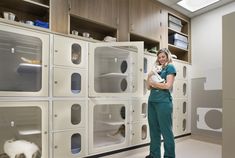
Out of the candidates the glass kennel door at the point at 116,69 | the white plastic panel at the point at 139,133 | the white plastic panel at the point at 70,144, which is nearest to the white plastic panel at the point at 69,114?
the white plastic panel at the point at 70,144

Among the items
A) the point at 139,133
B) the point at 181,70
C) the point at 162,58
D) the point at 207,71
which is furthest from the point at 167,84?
the point at 207,71

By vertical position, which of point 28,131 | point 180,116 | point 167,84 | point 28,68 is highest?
point 28,68

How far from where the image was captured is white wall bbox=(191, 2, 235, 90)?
3.05 m

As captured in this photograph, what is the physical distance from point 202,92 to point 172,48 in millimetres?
965

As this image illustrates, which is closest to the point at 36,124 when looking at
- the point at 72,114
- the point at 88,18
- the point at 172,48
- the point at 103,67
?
the point at 72,114

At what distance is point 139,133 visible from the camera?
8.21 ft

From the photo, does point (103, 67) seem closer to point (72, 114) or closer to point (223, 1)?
point (72, 114)

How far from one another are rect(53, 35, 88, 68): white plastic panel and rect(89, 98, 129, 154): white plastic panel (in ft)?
1.55

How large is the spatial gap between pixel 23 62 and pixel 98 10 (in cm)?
108

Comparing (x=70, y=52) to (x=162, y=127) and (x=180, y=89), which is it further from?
(x=180, y=89)

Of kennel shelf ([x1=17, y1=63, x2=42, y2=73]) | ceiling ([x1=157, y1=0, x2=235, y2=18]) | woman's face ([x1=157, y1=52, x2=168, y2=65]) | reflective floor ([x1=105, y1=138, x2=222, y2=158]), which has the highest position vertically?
ceiling ([x1=157, y1=0, x2=235, y2=18])

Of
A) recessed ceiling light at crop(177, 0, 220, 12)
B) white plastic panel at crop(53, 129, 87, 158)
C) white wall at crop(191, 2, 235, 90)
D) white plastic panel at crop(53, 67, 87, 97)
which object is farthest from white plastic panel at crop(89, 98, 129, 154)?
recessed ceiling light at crop(177, 0, 220, 12)

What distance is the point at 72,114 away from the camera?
1998mm

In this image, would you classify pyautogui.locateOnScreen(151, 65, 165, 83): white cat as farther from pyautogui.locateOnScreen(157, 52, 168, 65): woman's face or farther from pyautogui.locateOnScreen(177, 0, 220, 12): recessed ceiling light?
pyautogui.locateOnScreen(177, 0, 220, 12): recessed ceiling light
